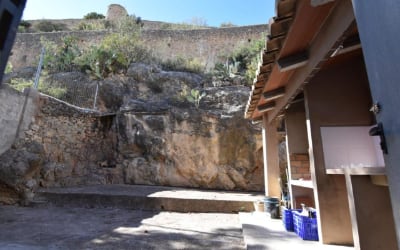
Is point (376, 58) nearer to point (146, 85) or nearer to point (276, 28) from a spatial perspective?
point (276, 28)

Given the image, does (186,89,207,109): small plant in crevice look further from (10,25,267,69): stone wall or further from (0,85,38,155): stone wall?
(10,25,267,69): stone wall

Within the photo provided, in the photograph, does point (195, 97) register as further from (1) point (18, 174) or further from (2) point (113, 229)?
(2) point (113, 229)

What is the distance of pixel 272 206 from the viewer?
4352 millimetres

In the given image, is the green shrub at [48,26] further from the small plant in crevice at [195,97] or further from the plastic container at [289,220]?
the plastic container at [289,220]

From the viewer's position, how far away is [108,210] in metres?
5.62

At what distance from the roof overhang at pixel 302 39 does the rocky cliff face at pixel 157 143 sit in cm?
494

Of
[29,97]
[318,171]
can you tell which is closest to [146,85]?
[29,97]

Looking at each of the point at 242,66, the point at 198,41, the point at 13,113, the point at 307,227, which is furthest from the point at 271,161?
the point at 198,41

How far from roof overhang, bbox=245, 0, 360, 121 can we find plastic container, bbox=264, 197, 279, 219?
201 centimetres

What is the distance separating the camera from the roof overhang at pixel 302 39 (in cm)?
179

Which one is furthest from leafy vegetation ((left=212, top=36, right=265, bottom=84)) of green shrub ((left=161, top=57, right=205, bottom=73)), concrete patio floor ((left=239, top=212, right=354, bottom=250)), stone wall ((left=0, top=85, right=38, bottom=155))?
stone wall ((left=0, top=85, right=38, bottom=155))

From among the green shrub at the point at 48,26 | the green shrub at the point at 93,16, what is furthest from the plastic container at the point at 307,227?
the green shrub at the point at 93,16

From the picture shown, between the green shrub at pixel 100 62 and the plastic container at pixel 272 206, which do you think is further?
the green shrub at pixel 100 62

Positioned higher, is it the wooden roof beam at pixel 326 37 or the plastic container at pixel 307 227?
the wooden roof beam at pixel 326 37
